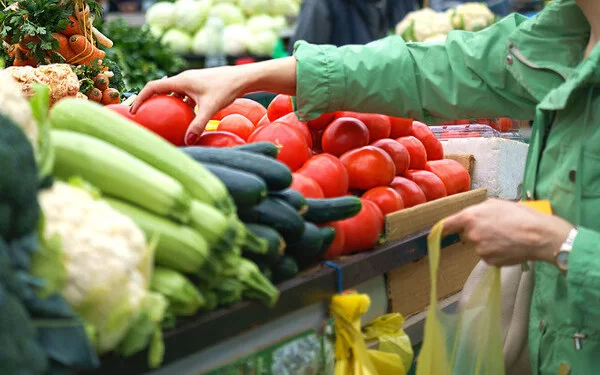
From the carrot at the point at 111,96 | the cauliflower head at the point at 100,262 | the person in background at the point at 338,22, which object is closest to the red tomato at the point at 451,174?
the carrot at the point at 111,96

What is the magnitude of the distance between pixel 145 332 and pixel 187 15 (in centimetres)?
809

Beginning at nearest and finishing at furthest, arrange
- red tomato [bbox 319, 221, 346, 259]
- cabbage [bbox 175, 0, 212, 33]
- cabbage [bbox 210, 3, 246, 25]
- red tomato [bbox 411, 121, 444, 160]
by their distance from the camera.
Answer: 1. red tomato [bbox 319, 221, 346, 259]
2. red tomato [bbox 411, 121, 444, 160]
3. cabbage [bbox 175, 0, 212, 33]
4. cabbage [bbox 210, 3, 246, 25]

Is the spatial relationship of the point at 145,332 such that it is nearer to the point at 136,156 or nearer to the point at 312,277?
the point at 136,156

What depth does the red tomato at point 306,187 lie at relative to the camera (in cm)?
189

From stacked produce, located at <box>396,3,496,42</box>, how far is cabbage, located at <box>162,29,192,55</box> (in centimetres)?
265

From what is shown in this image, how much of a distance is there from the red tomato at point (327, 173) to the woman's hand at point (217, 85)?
0.32 m

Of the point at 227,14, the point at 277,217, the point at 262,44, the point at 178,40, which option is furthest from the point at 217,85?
the point at 227,14

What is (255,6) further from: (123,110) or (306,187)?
(306,187)

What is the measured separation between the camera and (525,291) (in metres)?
2.21

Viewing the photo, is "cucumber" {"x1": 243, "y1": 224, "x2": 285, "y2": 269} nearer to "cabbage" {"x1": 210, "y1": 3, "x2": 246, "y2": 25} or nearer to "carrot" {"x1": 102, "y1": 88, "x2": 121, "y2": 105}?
"carrot" {"x1": 102, "y1": 88, "x2": 121, "y2": 105}

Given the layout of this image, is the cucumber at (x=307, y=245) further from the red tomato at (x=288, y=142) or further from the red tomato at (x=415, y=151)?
the red tomato at (x=415, y=151)

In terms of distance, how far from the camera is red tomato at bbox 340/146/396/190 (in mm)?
2244

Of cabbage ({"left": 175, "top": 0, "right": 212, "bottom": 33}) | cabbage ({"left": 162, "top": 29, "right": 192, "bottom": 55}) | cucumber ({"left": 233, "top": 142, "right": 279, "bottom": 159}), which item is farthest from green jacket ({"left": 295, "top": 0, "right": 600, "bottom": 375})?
cabbage ({"left": 175, "top": 0, "right": 212, "bottom": 33})

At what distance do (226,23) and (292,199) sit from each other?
7.65 metres
